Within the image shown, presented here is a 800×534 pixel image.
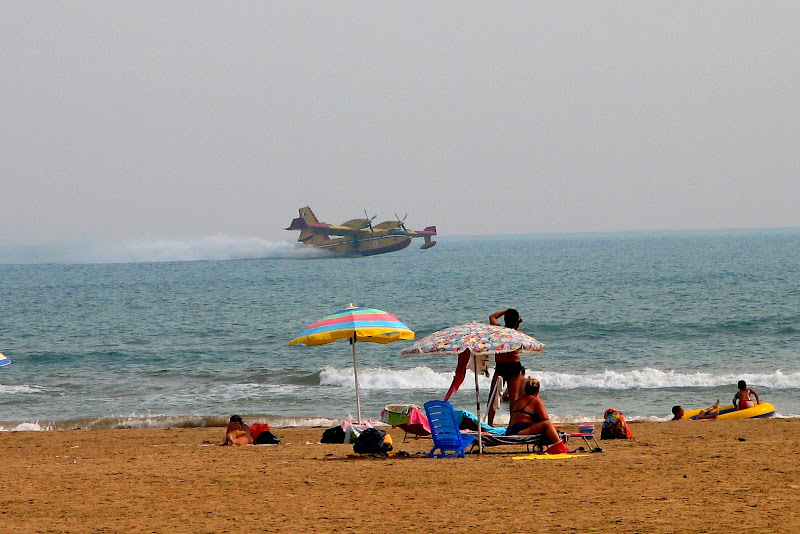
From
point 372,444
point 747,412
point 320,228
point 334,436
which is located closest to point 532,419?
point 372,444

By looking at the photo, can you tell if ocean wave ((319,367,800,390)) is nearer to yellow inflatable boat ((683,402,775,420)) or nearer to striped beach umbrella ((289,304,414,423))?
yellow inflatable boat ((683,402,775,420))

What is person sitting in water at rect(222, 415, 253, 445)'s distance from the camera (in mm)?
12891

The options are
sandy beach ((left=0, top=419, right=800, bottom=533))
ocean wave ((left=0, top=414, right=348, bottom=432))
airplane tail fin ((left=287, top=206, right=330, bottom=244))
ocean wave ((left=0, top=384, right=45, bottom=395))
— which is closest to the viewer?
sandy beach ((left=0, top=419, right=800, bottom=533))

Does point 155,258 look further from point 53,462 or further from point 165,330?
point 53,462

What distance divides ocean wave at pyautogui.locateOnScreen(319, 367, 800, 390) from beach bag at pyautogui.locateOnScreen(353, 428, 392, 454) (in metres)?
10.8

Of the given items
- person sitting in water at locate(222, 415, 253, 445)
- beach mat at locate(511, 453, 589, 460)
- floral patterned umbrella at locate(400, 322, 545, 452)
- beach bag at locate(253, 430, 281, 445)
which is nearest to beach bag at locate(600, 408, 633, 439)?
beach mat at locate(511, 453, 589, 460)

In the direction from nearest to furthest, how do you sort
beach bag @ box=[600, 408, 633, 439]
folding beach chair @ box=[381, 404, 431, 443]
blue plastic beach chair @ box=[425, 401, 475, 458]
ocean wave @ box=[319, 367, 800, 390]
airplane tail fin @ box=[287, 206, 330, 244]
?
blue plastic beach chair @ box=[425, 401, 475, 458], beach bag @ box=[600, 408, 633, 439], folding beach chair @ box=[381, 404, 431, 443], ocean wave @ box=[319, 367, 800, 390], airplane tail fin @ box=[287, 206, 330, 244]

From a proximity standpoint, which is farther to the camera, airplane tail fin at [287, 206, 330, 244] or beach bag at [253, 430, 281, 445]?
airplane tail fin at [287, 206, 330, 244]

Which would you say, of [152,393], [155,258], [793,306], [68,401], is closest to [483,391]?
[152,393]

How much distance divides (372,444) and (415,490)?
264 centimetres

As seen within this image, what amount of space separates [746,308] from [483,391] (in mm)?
24791

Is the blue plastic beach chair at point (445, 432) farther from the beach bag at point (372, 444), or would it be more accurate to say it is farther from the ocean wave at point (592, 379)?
the ocean wave at point (592, 379)

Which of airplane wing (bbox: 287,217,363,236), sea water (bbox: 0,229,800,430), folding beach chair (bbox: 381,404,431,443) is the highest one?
airplane wing (bbox: 287,217,363,236)

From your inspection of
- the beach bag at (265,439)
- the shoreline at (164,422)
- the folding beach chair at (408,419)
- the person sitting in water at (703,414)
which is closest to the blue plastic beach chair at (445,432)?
the folding beach chair at (408,419)
